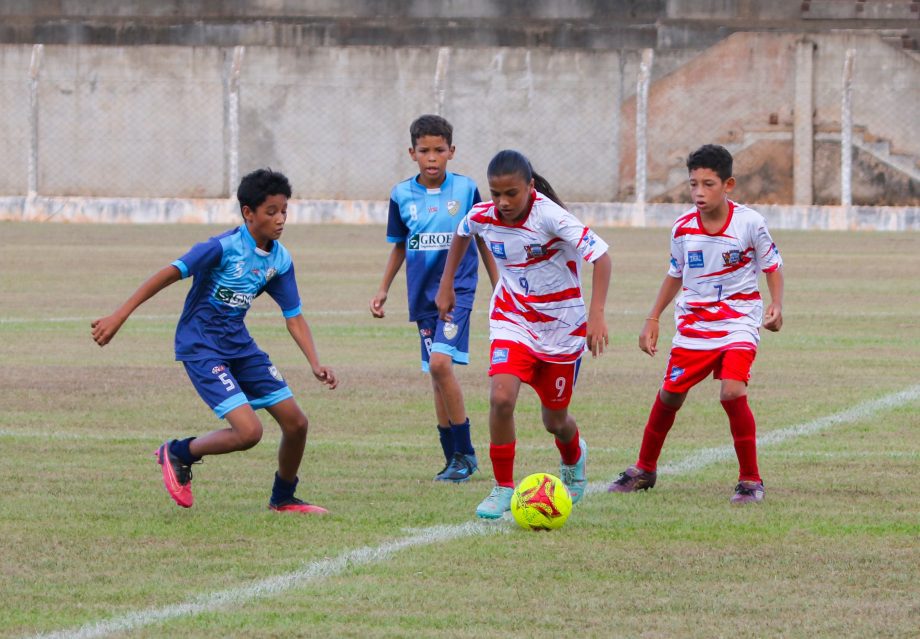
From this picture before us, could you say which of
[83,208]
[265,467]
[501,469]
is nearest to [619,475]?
[501,469]

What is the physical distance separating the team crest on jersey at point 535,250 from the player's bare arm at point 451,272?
45cm

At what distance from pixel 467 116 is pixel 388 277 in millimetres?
21845

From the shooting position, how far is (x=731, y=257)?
7.93 metres

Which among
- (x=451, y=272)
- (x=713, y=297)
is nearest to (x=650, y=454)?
(x=713, y=297)

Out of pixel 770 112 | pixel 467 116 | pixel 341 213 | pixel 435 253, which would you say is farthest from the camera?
pixel 467 116

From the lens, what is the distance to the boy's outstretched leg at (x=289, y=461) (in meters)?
7.31

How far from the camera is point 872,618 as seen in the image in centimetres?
538

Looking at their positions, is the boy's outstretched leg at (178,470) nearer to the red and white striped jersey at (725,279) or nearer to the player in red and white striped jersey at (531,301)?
the player in red and white striped jersey at (531,301)

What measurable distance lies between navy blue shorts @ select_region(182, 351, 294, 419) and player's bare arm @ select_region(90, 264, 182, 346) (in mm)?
417

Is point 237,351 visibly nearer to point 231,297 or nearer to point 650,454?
point 231,297

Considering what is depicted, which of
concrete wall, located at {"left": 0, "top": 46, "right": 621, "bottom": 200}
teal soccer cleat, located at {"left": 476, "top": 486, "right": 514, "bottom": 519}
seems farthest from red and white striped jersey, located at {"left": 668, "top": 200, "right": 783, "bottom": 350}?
concrete wall, located at {"left": 0, "top": 46, "right": 621, "bottom": 200}

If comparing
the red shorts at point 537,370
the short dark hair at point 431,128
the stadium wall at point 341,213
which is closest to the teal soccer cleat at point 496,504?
the red shorts at point 537,370

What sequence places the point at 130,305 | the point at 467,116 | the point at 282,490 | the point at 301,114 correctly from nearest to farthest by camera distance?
the point at 130,305
the point at 282,490
the point at 467,116
the point at 301,114

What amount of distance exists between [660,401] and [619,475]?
0.49 metres
